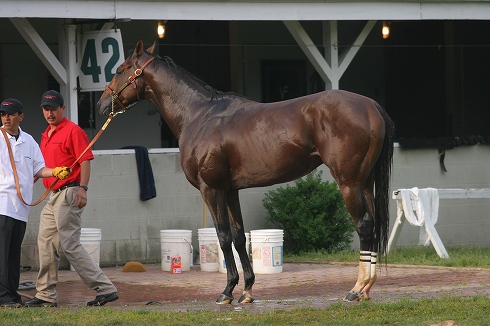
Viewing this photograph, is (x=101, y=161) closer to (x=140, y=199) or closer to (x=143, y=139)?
(x=140, y=199)

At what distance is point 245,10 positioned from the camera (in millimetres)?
14719

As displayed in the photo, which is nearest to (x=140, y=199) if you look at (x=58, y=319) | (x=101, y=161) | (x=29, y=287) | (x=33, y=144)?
(x=101, y=161)

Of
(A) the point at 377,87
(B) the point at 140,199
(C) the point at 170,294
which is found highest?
(A) the point at 377,87

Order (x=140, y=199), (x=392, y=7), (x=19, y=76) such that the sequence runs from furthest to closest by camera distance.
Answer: (x=19, y=76) < (x=392, y=7) < (x=140, y=199)

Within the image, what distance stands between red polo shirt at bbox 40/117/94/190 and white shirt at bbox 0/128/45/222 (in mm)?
131

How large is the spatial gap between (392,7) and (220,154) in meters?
7.09

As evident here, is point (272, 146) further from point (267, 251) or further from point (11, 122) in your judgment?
point (267, 251)

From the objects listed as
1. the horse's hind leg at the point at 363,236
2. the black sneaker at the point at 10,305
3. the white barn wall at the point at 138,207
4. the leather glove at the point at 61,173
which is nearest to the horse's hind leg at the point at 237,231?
the horse's hind leg at the point at 363,236

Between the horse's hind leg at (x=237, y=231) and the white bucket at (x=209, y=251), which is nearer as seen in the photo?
the horse's hind leg at (x=237, y=231)

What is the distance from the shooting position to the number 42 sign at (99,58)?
13977mm

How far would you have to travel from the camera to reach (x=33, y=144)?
9.78m

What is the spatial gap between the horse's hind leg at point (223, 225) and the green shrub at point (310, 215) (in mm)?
5019

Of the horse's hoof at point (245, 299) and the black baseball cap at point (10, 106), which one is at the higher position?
the black baseball cap at point (10, 106)

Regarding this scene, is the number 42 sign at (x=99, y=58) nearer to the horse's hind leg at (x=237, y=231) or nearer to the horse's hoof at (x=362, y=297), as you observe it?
the horse's hind leg at (x=237, y=231)
